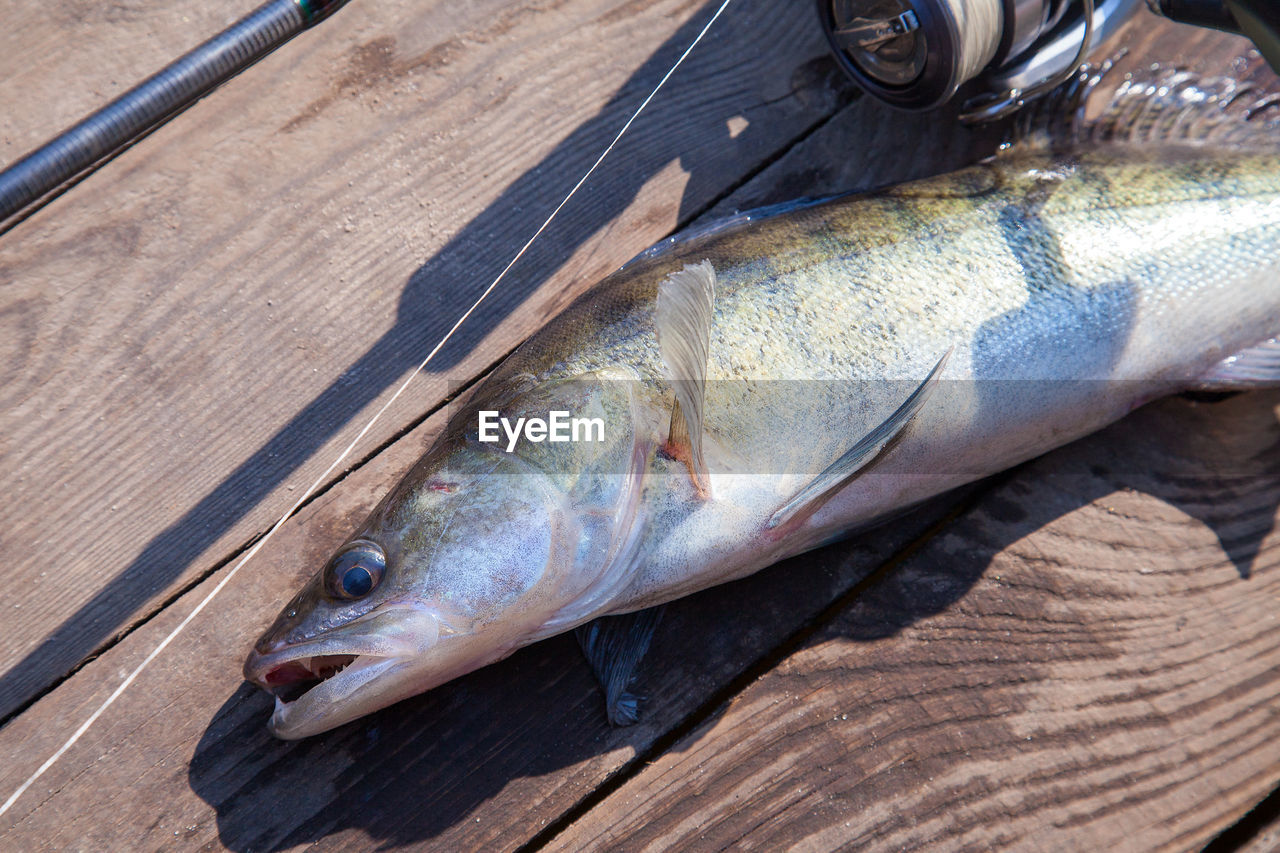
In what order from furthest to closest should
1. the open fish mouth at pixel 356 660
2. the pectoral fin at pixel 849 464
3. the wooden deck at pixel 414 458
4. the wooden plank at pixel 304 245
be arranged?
the wooden plank at pixel 304 245
the wooden deck at pixel 414 458
the pectoral fin at pixel 849 464
the open fish mouth at pixel 356 660

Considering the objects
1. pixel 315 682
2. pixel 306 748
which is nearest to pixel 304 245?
pixel 315 682

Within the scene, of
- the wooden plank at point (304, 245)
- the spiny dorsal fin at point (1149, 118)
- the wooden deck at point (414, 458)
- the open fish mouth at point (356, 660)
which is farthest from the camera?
the spiny dorsal fin at point (1149, 118)

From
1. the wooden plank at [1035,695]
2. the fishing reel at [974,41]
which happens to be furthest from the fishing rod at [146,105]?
the wooden plank at [1035,695]

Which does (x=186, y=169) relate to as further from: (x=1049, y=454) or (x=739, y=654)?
(x=1049, y=454)

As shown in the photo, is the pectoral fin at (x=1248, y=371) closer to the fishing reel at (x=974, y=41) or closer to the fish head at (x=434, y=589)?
the fishing reel at (x=974, y=41)

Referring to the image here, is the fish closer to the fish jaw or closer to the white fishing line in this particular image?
the fish jaw

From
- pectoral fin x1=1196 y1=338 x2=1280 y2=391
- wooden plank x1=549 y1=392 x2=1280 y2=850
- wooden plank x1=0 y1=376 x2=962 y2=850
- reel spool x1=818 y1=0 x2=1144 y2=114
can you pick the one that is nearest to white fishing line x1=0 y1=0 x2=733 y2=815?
wooden plank x1=0 y1=376 x2=962 y2=850

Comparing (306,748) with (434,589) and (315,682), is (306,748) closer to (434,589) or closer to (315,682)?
(315,682)
